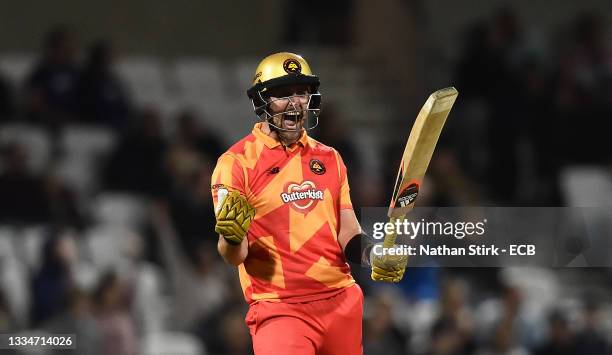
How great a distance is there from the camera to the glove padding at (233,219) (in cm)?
460

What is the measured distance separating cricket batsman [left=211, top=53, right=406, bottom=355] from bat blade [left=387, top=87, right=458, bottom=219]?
9.4 inches

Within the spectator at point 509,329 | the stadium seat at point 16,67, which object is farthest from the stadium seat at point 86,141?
the spectator at point 509,329

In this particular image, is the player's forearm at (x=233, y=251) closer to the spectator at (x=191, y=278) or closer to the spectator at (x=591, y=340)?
the spectator at (x=191, y=278)

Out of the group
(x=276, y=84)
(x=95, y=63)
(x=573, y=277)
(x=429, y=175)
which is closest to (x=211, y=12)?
(x=95, y=63)

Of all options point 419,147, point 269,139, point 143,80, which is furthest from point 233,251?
point 143,80

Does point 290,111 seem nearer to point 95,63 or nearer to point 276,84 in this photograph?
point 276,84

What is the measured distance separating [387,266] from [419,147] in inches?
18.4

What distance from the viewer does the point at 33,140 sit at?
9984mm

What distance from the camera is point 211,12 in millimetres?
12914

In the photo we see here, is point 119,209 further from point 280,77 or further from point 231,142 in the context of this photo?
point 280,77

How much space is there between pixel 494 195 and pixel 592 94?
4.57 ft

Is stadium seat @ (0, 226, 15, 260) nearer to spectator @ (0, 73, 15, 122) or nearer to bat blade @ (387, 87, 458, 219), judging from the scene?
spectator @ (0, 73, 15, 122)

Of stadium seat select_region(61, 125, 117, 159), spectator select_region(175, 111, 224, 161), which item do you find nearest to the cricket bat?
spectator select_region(175, 111, 224, 161)

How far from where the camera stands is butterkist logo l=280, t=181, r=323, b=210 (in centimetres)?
499
